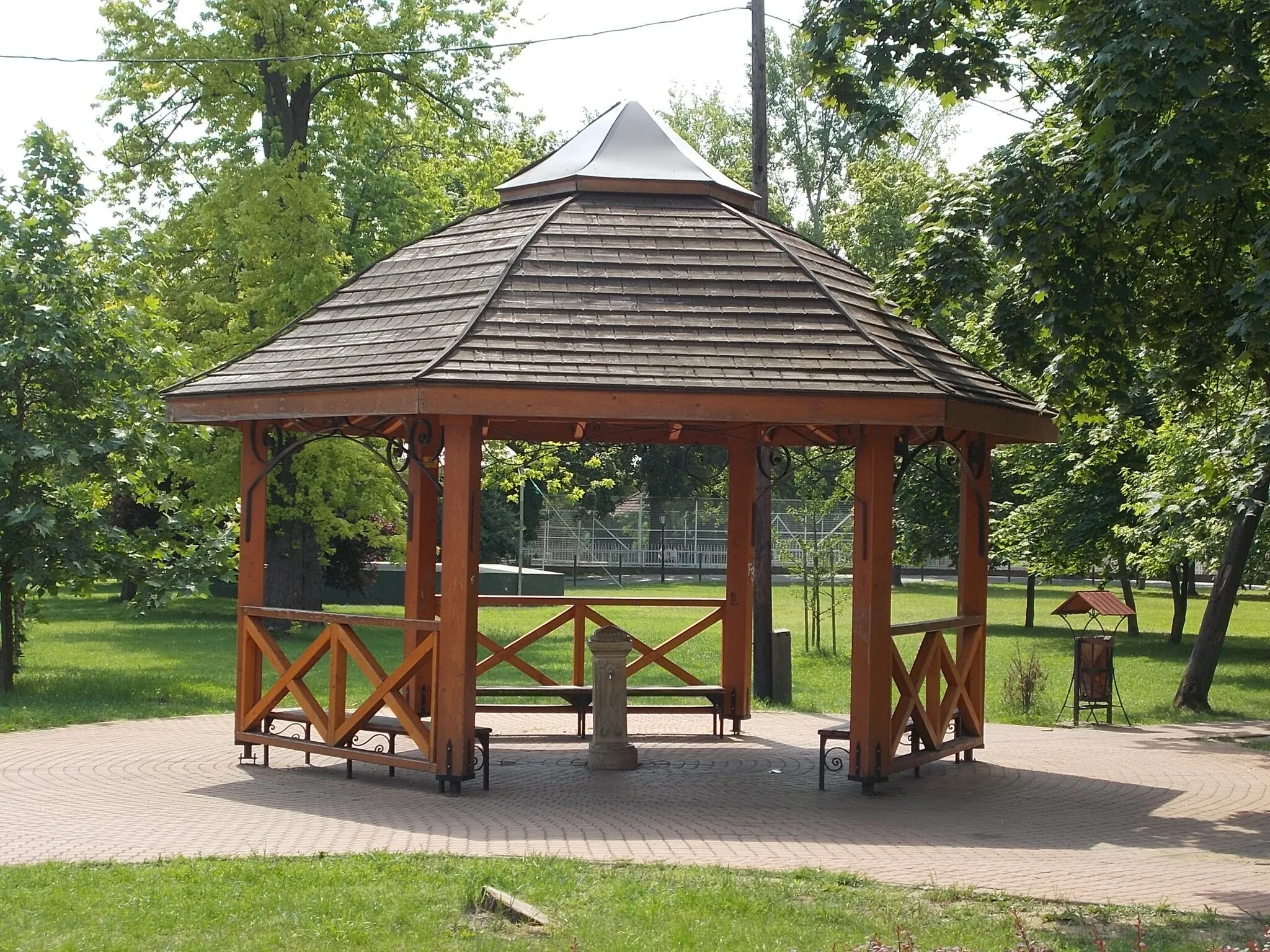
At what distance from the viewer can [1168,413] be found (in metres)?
19.3

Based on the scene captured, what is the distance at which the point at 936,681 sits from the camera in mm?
12258

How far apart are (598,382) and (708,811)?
319cm

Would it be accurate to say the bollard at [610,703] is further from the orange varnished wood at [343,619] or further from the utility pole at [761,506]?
the utility pole at [761,506]

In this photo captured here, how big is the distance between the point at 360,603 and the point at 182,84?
16.5 m

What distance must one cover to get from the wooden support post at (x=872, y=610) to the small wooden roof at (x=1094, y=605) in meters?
6.67

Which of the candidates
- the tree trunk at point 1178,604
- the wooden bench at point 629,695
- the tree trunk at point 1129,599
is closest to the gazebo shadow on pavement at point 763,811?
the wooden bench at point 629,695

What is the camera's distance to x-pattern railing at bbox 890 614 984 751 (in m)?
11.4

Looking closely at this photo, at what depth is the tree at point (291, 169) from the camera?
2506cm

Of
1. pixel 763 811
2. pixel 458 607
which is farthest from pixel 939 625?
pixel 458 607

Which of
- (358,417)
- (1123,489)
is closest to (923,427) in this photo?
(358,417)

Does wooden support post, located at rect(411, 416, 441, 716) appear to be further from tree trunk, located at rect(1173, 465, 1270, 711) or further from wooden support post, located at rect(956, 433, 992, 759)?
→ tree trunk, located at rect(1173, 465, 1270, 711)

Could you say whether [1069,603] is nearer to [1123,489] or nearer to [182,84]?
[1123,489]

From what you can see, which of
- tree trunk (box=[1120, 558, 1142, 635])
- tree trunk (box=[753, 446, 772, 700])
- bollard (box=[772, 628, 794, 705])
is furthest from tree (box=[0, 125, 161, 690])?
tree trunk (box=[1120, 558, 1142, 635])

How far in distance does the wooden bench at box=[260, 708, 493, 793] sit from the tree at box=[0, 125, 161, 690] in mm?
5095
